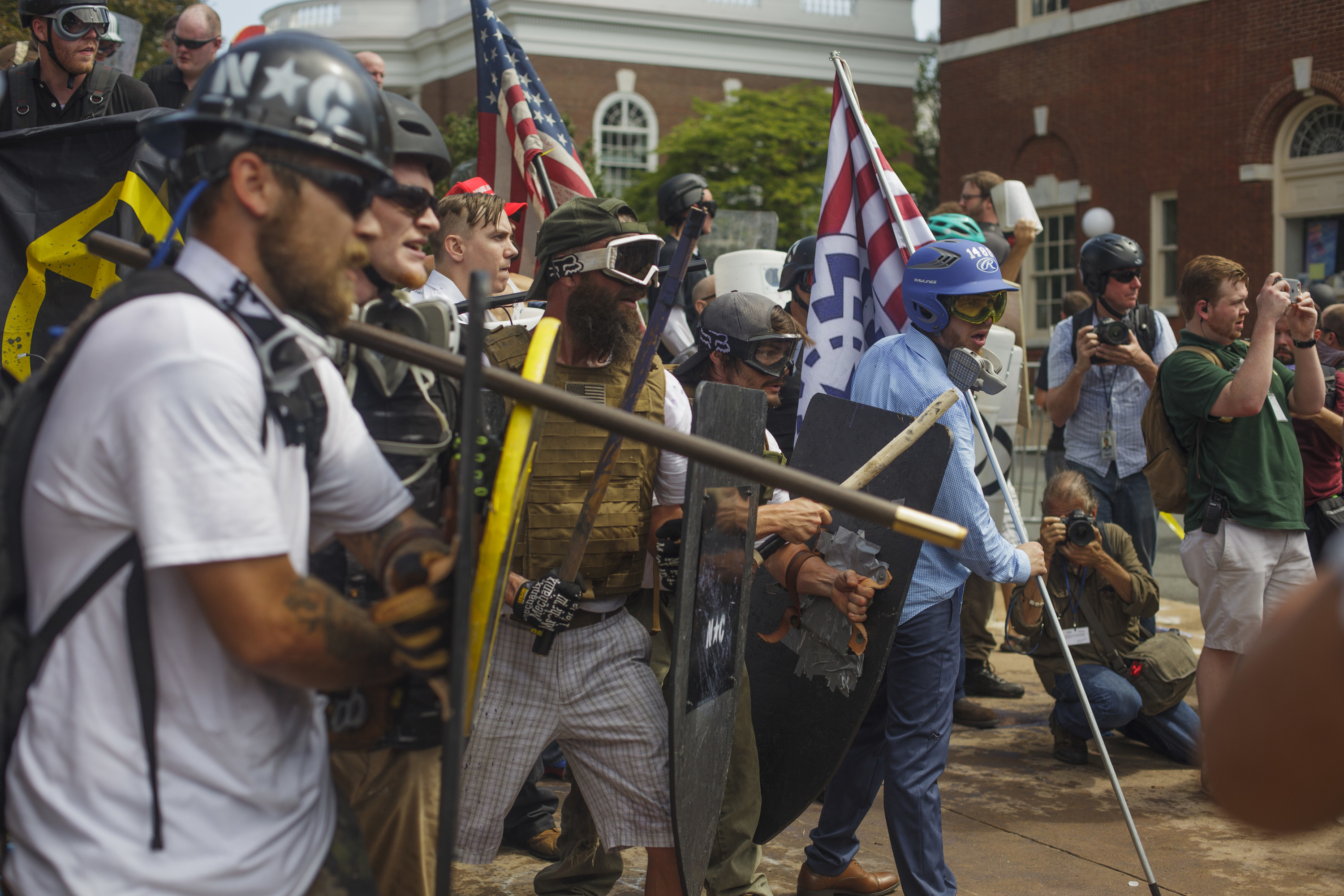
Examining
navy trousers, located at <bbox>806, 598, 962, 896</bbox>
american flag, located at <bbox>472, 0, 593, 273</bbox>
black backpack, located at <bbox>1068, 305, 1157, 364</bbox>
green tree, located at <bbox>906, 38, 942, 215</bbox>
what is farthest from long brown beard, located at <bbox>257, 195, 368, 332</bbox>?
green tree, located at <bbox>906, 38, 942, 215</bbox>

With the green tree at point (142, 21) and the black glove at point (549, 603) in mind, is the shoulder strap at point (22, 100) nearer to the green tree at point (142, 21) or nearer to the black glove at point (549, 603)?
the black glove at point (549, 603)

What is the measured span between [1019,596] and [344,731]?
3.12 m

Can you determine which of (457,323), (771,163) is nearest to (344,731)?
(457,323)

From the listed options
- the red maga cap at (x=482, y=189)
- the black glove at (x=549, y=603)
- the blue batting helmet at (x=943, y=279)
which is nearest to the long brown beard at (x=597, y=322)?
the black glove at (x=549, y=603)

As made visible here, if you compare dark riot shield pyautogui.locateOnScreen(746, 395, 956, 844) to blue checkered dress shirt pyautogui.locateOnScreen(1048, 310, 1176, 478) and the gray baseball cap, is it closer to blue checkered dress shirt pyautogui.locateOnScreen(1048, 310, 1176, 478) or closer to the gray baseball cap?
the gray baseball cap

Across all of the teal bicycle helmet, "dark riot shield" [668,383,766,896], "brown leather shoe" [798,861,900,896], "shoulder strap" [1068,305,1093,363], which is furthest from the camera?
"shoulder strap" [1068,305,1093,363]

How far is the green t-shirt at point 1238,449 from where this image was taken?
16.0 ft

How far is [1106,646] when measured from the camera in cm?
541

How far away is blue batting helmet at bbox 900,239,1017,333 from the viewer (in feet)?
12.4

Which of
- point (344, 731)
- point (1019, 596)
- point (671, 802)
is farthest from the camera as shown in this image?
point (1019, 596)

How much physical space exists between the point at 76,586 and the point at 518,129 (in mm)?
4073

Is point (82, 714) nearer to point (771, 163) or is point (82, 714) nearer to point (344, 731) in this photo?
point (344, 731)

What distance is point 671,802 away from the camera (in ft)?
9.67

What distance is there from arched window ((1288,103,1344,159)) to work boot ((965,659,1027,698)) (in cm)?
1598
